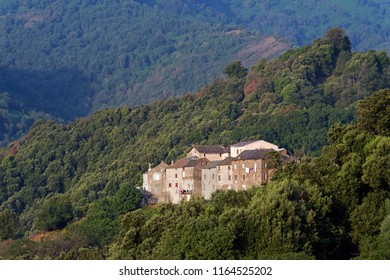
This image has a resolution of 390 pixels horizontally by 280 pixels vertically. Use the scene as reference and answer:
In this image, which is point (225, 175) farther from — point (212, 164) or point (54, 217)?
point (54, 217)

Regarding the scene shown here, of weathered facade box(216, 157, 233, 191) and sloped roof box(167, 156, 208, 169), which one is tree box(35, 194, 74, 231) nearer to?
sloped roof box(167, 156, 208, 169)

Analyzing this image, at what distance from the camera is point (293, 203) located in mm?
54094

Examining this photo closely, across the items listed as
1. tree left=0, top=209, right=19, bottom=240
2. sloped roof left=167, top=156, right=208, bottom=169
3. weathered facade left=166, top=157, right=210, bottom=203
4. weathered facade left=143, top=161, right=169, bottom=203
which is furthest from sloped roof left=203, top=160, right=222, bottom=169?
tree left=0, top=209, right=19, bottom=240

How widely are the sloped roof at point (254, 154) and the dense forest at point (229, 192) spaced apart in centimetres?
577

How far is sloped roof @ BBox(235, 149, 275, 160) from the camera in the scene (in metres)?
81.5

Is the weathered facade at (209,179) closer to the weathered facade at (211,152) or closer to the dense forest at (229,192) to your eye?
the dense forest at (229,192)

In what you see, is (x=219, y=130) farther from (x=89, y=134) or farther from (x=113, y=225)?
(x=113, y=225)

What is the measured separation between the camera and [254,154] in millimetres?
82625

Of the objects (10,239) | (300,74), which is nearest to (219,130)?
(300,74)

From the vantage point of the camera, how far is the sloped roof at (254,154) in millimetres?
81500

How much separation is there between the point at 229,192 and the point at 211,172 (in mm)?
22823

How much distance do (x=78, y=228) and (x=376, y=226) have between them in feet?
130

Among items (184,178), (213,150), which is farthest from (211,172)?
(213,150)

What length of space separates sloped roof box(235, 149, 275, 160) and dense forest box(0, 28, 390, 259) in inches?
227
